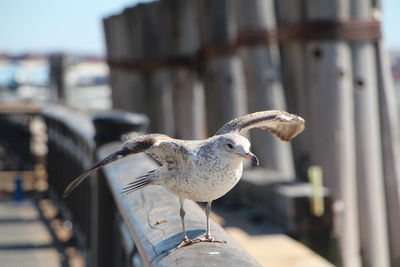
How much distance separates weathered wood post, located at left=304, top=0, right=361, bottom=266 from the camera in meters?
6.86

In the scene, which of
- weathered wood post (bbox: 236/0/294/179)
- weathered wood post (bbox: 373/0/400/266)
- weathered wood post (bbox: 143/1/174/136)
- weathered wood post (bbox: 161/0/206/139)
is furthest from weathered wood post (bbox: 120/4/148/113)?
weathered wood post (bbox: 373/0/400/266)

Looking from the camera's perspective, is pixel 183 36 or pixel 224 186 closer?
pixel 224 186

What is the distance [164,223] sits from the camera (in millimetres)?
2295

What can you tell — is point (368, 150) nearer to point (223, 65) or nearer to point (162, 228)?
point (223, 65)

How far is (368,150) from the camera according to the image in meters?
6.96

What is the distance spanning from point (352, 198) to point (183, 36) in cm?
486

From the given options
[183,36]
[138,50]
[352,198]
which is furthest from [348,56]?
[138,50]

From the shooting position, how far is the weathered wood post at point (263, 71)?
302 inches

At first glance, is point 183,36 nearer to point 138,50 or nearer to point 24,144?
point 138,50

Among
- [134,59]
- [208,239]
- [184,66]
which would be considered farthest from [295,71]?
[134,59]

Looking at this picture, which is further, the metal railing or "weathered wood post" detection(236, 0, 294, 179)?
"weathered wood post" detection(236, 0, 294, 179)

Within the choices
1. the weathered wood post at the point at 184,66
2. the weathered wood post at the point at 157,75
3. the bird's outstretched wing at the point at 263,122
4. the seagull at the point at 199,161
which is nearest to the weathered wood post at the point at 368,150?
the weathered wood post at the point at 184,66

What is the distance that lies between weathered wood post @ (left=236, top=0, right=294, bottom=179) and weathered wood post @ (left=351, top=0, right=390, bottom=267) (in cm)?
96

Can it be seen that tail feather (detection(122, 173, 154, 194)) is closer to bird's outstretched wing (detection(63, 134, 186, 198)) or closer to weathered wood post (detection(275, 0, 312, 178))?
bird's outstretched wing (detection(63, 134, 186, 198))
